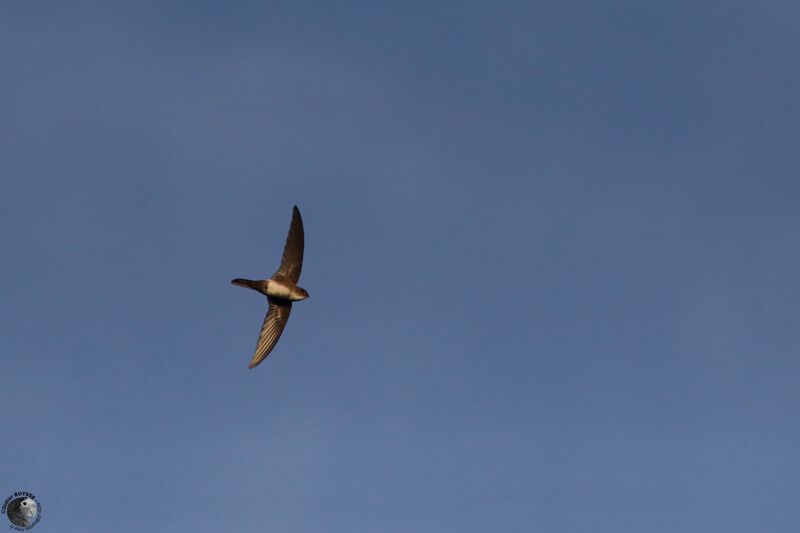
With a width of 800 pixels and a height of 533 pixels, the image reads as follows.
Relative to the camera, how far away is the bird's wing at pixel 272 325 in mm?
42938

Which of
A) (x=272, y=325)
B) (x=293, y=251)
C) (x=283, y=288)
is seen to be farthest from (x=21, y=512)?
(x=293, y=251)

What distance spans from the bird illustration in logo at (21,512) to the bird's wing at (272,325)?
77.4ft

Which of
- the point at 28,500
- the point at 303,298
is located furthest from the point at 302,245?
the point at 28,500

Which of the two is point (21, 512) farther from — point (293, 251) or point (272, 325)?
point (293, 251)

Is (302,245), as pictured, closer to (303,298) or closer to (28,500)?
(303,298)

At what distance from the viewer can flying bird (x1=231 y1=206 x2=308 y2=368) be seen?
42562 mm

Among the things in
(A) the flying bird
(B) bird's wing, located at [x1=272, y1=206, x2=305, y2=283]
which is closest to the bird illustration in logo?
(A) the flying bird

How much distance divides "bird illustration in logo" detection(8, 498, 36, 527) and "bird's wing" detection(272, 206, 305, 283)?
1020 inches

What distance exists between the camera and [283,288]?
42562 millimetres

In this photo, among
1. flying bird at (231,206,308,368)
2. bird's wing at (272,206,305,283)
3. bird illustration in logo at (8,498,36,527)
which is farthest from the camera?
bird illustration in logo at (8,498,36,527)

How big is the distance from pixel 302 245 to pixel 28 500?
27.5 m

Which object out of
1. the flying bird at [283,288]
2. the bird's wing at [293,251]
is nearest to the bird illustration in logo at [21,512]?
the flying bird at [283,288]

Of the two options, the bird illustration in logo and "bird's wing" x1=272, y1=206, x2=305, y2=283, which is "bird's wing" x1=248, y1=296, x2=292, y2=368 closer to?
"bird's wing" x1=272, y1=206, x2=305, y2=283

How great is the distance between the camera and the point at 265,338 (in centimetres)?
4312
